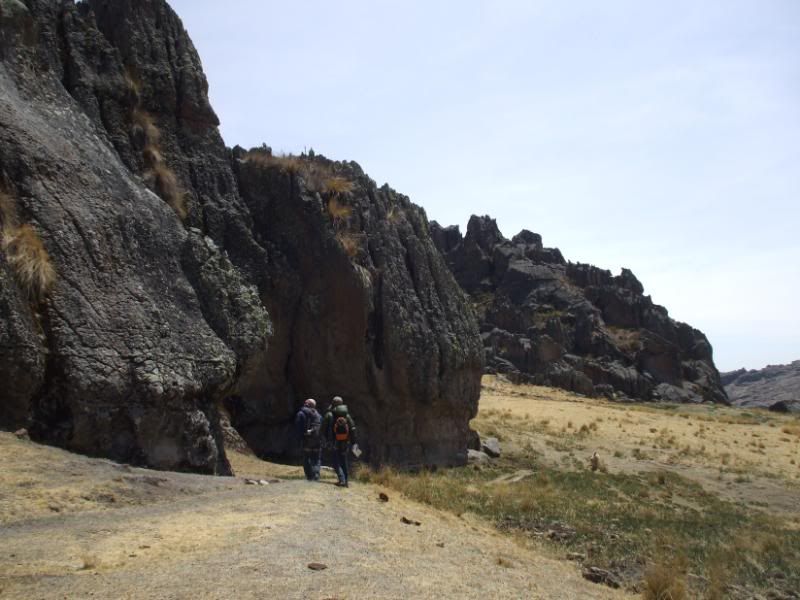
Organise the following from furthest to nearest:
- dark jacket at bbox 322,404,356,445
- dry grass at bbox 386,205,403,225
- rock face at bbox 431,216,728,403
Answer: rock face at bbox 431,216,728,403, dry grass at bbox 386,205,403,225, dark jacket at bbox 322,404,356,445

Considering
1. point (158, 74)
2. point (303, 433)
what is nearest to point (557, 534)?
point (303, 433)

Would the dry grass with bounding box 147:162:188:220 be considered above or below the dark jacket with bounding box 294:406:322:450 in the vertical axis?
above

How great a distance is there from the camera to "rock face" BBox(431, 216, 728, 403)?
270 ft

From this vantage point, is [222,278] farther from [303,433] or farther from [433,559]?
[433,559]

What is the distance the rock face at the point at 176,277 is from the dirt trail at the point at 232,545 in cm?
162

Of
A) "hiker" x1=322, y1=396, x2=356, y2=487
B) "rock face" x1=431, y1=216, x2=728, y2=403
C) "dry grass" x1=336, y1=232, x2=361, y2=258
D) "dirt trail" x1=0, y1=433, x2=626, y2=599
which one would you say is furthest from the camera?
"rock face" x1=431, y1=216, x2=728, y2=403

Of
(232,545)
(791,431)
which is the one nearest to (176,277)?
(232,545)

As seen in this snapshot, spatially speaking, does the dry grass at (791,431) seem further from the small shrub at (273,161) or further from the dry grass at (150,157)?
the dry grass at (150,157)

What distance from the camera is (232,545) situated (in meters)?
9.24

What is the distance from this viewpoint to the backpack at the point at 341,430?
1520 cm

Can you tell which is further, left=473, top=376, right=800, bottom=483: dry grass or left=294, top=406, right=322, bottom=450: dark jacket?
left=473, top=376, right=800, bottom=483: dry grass

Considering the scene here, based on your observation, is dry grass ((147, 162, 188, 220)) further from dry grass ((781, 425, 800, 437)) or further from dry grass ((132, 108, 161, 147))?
dry grass ((781, 425, 800, 437))

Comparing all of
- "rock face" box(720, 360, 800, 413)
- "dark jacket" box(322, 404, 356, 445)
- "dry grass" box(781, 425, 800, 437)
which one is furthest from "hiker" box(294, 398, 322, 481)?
"rock face" box(720, 360, 800, 413)

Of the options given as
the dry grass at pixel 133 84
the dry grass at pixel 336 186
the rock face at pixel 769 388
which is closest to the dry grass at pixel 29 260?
the dry grass at pixel 133 84
